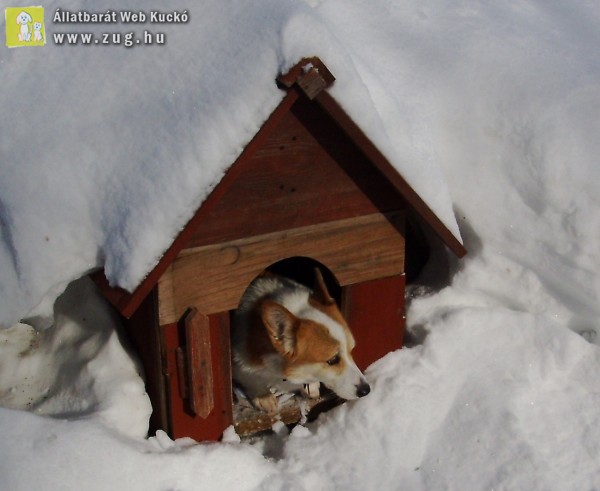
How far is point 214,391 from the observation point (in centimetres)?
325

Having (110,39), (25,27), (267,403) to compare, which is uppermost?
(110,39)

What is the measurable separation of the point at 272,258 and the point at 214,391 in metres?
0.62

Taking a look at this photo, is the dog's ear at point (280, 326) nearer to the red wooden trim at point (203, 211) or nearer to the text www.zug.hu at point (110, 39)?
the red wooden trim at point (203, 211)

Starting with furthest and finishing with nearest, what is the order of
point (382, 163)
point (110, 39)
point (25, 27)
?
point (25, 27)
point (110, 39)
point (382, 163)

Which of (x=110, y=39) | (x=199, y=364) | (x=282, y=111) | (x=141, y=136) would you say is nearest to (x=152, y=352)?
(x=199, y=364)

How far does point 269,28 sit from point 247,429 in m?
1.70

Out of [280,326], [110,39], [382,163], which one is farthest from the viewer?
[110,39]

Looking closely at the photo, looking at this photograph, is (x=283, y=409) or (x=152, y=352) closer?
(x=152, y=352)

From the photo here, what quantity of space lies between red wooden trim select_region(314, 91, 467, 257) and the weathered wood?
89cm

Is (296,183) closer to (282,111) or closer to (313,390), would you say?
(282,111)

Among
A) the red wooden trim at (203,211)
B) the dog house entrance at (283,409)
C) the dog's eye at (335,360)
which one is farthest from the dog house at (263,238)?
the dog's eye at (335,360)

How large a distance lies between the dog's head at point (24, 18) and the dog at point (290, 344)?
5.52ft

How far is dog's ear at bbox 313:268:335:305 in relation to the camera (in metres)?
3.51

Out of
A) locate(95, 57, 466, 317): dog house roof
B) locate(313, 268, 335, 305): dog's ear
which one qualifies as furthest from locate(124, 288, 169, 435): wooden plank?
locate(313, 268, 335, 305): dog's ear
